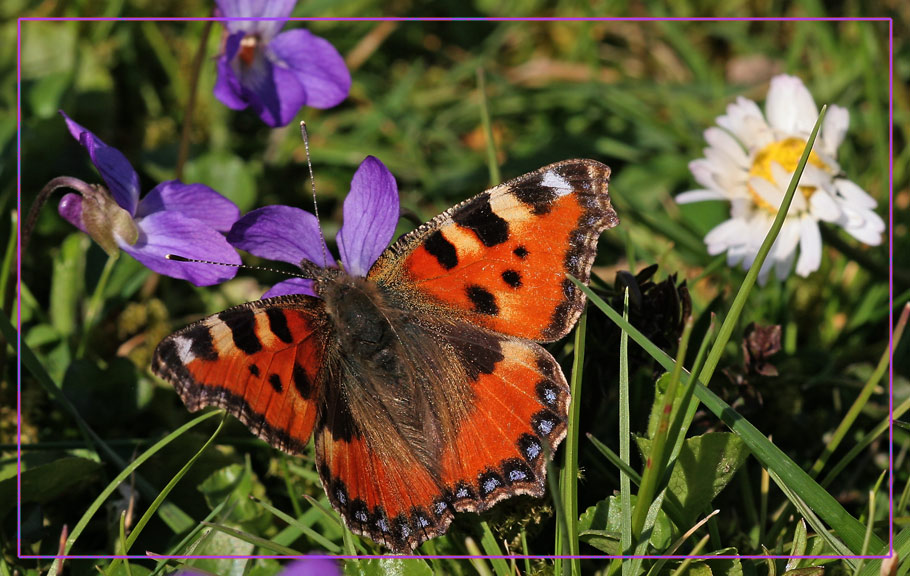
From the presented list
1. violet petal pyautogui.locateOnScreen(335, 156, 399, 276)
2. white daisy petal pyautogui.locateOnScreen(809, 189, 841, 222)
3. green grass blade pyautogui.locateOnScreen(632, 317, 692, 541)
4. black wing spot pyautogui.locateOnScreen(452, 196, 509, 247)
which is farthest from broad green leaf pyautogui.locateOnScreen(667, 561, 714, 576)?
white daisy petal pyautogui.locateOnScreen(809, 189, 841, 222)

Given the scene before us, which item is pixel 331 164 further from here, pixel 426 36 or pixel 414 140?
pixel 426 36

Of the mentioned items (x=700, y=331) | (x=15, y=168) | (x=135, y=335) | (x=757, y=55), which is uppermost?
(x=757, y=55)

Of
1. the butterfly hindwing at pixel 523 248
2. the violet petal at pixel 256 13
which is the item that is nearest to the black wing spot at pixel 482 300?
the butterfly hindwing at pixel 523 248

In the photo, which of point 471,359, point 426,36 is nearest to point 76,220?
point 471,359

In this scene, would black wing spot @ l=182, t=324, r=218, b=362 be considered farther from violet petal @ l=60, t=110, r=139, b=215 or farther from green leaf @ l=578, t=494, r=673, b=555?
green leaf @ l=578, t=494, r=673, b=555

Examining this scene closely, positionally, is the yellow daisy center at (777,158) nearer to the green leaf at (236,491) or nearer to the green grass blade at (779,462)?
the green grass blade at (779,462)

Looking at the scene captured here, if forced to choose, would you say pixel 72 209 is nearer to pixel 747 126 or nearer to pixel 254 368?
pixel 254 368

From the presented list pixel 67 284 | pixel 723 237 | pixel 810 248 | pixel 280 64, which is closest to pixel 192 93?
pixel 280 64
